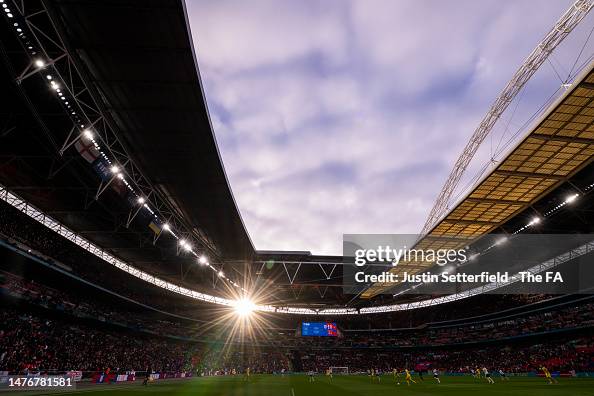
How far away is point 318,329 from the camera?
70875 millimetres

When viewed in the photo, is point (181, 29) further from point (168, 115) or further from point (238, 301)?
point (238, 301)

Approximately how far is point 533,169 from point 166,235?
27.4 metres

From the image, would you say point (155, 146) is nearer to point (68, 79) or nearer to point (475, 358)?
point (68, 79)

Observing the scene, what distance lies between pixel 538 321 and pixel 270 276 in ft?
128

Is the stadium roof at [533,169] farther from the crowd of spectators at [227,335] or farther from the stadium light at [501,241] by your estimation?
the crowd of spectators at [227,335]

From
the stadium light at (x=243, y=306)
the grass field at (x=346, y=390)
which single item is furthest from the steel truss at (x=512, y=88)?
the stadium light at (x=243, y=306)

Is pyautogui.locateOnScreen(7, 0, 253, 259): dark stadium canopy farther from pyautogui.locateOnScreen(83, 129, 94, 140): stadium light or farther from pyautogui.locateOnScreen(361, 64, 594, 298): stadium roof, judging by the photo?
pyautogui.locateOnScreen(361, 64, 594, 298): stadium roof

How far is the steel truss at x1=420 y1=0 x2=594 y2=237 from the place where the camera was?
30.7 meters

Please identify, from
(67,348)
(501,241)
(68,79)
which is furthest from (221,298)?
(68,79)

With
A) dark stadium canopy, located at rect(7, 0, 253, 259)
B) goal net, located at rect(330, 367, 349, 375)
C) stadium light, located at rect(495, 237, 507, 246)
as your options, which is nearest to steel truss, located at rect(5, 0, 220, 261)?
dark stadium canopy, located at rect(7, 0, 253, 259)

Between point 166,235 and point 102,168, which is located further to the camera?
point 166,235

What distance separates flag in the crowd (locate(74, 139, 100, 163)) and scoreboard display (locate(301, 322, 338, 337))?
57.9 m

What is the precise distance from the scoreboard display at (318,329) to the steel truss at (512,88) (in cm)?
2405

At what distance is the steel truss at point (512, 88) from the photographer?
30703 millimetres
